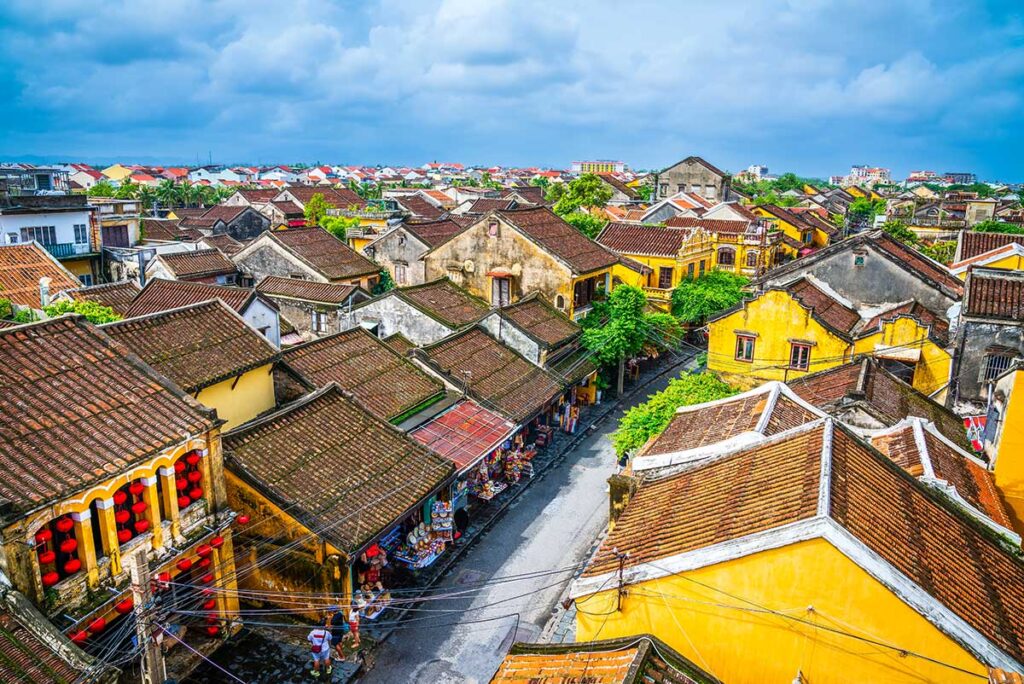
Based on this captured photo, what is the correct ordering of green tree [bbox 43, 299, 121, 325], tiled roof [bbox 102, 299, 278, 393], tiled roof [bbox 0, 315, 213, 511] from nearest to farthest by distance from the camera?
tiled roof [bbox 0, 315, 213, 511] < tiled roof [bbox 102, 299, 278, 393] < green tree [bbox 43, 299, 121, 325]

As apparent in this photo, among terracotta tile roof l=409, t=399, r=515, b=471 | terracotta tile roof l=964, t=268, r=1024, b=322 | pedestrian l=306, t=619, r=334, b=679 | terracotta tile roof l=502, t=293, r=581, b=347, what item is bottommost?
pedestrian l=306, t=619, r=334, b=679

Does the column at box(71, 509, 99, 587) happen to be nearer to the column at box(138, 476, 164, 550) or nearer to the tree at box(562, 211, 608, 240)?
the column at box(138, 476, 164, 550)

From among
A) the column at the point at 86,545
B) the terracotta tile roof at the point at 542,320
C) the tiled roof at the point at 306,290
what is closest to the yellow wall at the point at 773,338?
the terracotta tile roof at the point at 542,320

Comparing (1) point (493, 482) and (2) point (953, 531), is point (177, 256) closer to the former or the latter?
(1) point (493, 482)

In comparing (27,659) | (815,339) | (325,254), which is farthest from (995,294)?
(325,254)

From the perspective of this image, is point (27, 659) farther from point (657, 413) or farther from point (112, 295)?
point (112, 295)

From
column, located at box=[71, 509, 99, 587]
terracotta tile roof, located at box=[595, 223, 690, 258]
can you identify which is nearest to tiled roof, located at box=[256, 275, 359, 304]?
terracotta tile roof, located at box=[595, 223, 690, 258]
